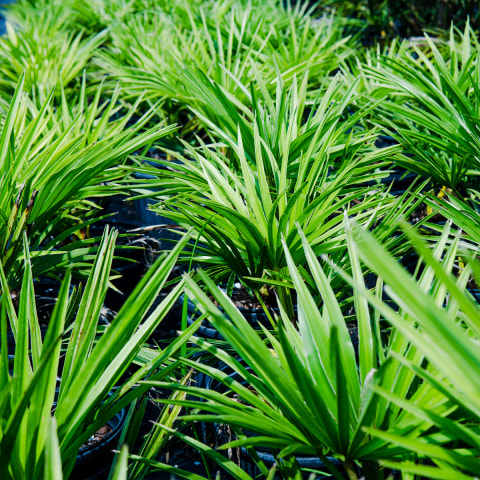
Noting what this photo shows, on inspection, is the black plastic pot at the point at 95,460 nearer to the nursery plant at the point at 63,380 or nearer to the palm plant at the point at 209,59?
the nursery plant at the point at 63,380

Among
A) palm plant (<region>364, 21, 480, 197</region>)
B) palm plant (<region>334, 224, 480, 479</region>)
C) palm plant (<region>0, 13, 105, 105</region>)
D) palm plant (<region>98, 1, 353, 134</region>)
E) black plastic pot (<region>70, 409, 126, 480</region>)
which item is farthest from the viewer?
palm plant (<region>0, 13, 105, 105</region>)

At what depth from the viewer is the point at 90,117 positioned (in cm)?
94

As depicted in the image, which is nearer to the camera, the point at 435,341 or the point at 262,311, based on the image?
the point at 435,341

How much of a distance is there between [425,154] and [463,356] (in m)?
0.65

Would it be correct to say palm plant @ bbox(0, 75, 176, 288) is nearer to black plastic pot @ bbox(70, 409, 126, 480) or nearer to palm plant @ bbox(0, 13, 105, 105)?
black plastic pot @ bbox(70, 409, 126, 480)

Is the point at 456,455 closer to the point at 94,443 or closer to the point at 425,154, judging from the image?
the point at 94,443

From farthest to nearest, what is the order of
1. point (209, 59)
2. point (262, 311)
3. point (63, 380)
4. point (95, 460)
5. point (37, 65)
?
point (37, 65) → point (209, 59) → point (262, 311) → point (95, 460) → point (63, 380)

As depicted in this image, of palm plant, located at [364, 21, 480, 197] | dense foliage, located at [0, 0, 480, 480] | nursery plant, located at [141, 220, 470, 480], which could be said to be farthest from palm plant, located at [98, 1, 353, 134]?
nursery plant, located at [141, 220, 470, 480]

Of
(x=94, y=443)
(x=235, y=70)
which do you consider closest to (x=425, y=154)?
(x=235, y=70)

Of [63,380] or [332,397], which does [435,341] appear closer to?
[332,397]

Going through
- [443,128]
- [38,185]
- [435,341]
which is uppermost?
[443,128]

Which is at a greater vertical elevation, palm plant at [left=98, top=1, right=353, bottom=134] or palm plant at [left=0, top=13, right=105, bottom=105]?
palm plant at [left=98, top=1, right=353, bottom=134]

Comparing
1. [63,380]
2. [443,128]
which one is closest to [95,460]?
[63,380]

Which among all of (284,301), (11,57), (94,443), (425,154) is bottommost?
(94,443)
